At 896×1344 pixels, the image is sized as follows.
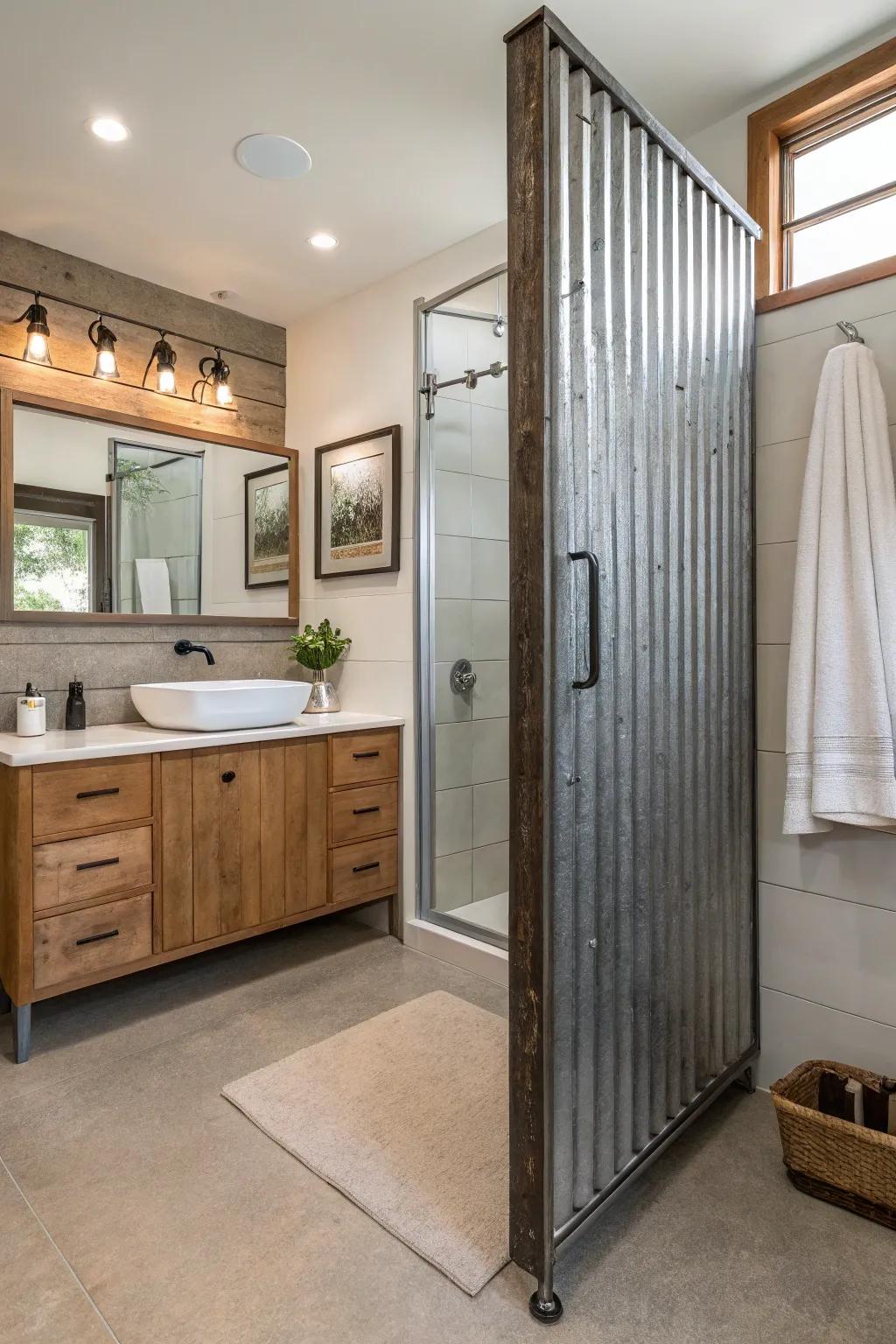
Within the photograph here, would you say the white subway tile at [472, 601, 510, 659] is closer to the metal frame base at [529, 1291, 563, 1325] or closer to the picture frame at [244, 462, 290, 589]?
the picture frame at [244, 462, 290, 589]

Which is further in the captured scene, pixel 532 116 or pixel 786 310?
pixel 786 310

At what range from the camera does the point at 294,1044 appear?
2.35 m

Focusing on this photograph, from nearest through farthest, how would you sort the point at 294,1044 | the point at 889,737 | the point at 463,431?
the point at 889,737, the point at 294,1044, the point at 463,431

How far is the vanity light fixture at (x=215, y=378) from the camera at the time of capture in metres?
3.39

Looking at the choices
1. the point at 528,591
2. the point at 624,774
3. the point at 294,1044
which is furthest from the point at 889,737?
the point at 294,1044

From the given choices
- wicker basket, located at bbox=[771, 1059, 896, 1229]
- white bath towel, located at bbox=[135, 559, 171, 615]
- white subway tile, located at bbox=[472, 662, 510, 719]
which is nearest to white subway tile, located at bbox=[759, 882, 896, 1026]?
wicker basket, located at bbox=[771, 1059, 896, 1229]

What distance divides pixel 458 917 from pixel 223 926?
2.93ft

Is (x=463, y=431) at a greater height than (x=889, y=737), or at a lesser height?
greater

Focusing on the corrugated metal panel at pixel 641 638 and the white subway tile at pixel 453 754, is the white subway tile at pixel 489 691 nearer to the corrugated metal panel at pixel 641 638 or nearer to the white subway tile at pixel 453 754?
the white subway tile at pixel 453 754

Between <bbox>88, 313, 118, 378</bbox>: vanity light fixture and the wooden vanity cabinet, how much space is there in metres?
1.56

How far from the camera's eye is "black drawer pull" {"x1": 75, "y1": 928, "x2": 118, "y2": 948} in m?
2.33

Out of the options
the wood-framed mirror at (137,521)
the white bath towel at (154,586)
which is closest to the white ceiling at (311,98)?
the wood-framed mirror at (137,521)

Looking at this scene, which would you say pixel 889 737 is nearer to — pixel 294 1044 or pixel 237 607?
pixel 294 1044

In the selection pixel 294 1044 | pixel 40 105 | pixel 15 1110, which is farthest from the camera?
pixel 294 1044
